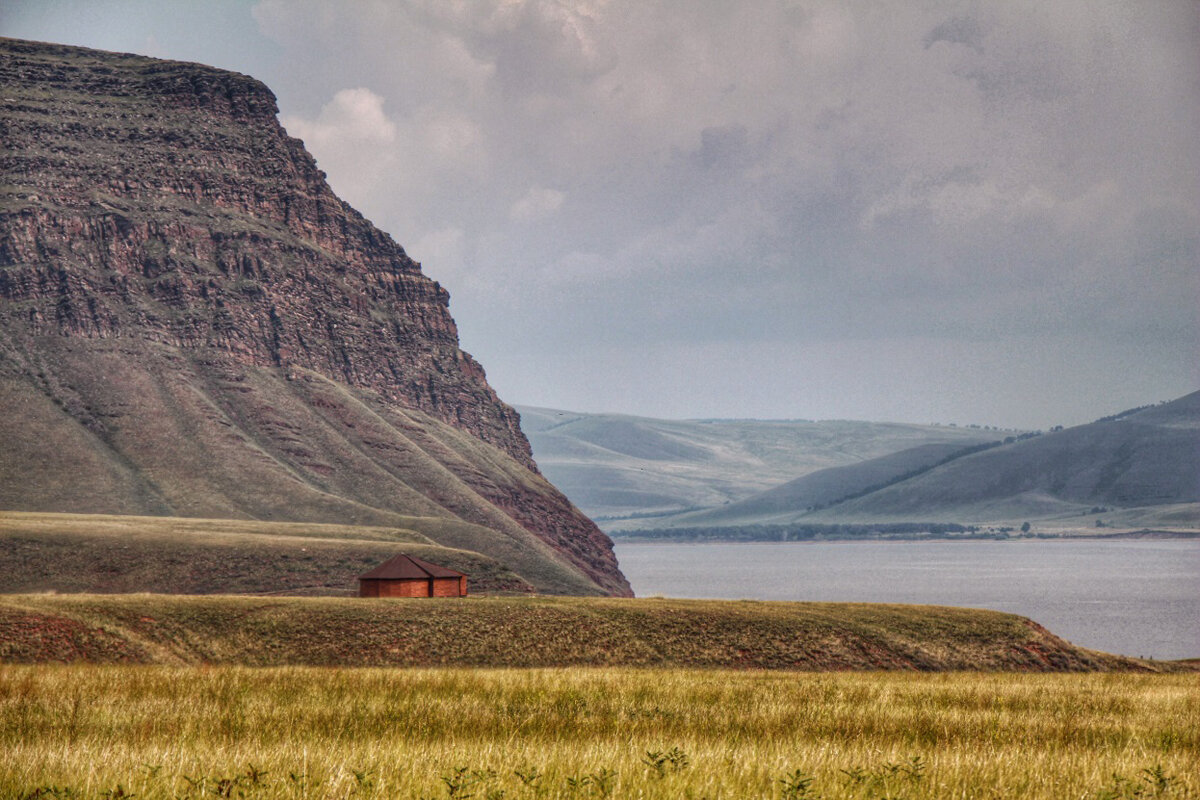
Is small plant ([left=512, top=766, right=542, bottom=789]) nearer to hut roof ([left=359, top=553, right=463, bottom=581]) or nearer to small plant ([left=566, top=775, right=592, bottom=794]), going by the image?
small plant ([left=566, top=775, right=592, bottom=794])

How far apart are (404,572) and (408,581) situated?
78 centimetres

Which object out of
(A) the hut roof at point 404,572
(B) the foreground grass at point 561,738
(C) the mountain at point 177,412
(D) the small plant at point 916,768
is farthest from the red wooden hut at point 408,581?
(C) the mountain at point 177,412

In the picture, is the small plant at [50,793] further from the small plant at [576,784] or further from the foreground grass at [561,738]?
the small plant at [576,784]

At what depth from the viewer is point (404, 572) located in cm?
7744

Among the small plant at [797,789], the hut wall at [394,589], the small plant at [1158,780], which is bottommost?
the hut wall at [394,589]

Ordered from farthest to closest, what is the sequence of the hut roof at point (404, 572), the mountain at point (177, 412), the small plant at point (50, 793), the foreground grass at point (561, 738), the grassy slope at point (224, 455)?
the mountain at point (177, 412), the grassy slope at point (224, 455), the hut roof at point (404, 572), the foreground grass at point (561, 738), the small plant at point (50, 793)

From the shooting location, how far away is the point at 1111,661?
6078cm

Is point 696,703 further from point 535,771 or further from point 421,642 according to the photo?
point 421,642

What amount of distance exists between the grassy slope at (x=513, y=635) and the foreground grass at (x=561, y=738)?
21489mm

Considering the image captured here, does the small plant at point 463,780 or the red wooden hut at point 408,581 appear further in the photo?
the red wooden hut at point 408,581

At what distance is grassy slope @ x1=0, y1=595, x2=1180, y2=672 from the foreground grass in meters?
21.5

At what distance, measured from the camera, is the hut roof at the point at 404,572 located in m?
76.8

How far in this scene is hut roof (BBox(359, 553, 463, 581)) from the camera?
76.8 meters

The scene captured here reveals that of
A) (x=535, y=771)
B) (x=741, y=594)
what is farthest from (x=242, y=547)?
(x=535, y=771)
